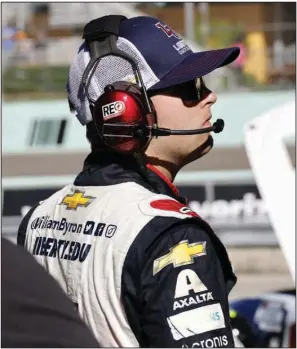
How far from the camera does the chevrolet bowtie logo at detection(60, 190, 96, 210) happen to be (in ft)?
6.87

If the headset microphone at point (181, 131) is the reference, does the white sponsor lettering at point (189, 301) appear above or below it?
below

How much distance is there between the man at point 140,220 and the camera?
1.85 m

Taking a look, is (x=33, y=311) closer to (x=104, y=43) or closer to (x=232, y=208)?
(x=104, y=43)

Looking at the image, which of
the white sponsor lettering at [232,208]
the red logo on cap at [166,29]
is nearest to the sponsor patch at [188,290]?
the red logo on cap at [166,29]

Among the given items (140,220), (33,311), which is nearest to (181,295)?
(140,220)

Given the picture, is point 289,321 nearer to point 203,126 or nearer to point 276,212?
point 276,212

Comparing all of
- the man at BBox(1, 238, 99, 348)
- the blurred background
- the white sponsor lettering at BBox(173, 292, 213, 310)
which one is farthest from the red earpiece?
the blurred background

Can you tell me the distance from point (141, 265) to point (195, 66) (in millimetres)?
509

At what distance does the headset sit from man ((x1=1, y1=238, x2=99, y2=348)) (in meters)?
0.79

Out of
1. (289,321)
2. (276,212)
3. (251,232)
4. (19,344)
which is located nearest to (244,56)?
(251,232)

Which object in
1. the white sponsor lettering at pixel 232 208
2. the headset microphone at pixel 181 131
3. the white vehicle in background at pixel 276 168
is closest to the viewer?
the headset microphone at pixel 181 131

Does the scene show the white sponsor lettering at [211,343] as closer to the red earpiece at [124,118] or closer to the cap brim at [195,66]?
the red earpiece at [124,118]

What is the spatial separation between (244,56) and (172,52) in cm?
1176

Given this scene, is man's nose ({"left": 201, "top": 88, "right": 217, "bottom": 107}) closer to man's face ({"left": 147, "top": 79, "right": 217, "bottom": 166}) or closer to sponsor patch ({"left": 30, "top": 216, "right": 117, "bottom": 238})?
man's face ({"left": 147, "top": 79, "right": 217, "bottom": 166})
